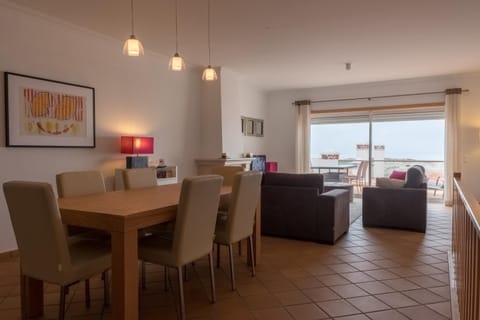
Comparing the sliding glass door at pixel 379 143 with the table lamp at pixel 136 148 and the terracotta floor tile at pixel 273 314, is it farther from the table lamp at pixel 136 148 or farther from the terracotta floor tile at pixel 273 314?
the terracotta floor tile at pixel 273 314

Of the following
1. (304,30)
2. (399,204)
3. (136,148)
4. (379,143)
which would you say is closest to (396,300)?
(399,204)

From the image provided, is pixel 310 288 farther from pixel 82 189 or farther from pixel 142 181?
pixel 82 189

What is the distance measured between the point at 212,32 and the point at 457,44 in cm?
346

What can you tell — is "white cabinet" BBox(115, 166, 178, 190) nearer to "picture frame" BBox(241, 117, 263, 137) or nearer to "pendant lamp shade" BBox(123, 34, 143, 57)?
"picture frame" BBox(241, 117, 263, 137)

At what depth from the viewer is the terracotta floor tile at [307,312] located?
2318 mm

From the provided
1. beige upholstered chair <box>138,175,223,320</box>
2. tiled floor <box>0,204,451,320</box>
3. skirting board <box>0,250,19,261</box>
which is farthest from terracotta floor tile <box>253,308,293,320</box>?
skirting board <box>0,250,19,261</box>

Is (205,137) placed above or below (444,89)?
below

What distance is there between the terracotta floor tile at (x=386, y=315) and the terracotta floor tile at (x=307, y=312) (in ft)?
1.07

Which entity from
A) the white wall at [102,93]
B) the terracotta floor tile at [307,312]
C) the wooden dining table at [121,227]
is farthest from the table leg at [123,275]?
the white wall at [102,93]

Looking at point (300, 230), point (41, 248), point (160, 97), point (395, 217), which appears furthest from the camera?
point (160, 97)

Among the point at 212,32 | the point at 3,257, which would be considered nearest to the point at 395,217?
the point at 212,32

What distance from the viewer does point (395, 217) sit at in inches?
186

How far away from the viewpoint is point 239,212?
2.80 meters

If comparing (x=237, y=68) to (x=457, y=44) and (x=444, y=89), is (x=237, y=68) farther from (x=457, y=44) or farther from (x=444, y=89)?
(x=444, y=89)
